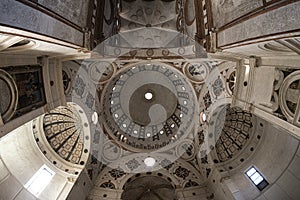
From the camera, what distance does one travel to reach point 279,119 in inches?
255

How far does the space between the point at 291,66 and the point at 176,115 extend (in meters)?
9.99

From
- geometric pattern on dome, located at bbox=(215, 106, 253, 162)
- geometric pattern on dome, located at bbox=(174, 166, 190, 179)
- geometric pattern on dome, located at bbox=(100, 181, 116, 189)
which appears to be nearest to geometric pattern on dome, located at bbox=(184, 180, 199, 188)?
geometric pattern on dome, located at bbox=(174, 166, 190, 179)

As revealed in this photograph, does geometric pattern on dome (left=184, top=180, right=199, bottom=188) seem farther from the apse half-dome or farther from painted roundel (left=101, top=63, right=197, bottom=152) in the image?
the apse half-dome

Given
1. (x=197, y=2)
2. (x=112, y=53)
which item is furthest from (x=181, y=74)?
(x=197, y=2)

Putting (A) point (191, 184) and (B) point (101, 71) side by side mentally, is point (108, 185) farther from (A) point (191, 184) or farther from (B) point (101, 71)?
(B) point (101, 71)

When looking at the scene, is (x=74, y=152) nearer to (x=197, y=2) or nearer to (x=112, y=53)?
(x=112, y=53)

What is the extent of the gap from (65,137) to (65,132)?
0.23 meters

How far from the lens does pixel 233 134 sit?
12.5m

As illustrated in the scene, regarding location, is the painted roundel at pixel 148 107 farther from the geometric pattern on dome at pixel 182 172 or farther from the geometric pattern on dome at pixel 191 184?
the geometric pattern on dome at pixel 191 184

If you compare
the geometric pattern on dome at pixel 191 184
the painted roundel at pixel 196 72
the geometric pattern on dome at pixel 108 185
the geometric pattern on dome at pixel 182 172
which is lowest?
the geometric pattern on dome at pixel 191 184

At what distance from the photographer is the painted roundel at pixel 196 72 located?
12.0 m

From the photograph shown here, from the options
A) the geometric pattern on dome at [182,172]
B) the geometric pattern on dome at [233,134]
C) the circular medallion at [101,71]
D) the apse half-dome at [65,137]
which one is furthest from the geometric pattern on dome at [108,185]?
the geometric pattern on dome at [233,134]

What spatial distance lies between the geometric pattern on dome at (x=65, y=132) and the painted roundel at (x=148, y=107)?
147 cm

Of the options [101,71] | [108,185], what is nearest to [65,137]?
[108,185]
